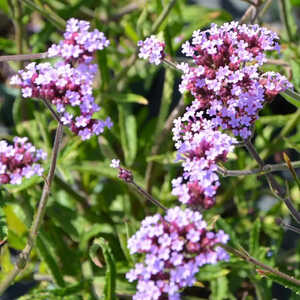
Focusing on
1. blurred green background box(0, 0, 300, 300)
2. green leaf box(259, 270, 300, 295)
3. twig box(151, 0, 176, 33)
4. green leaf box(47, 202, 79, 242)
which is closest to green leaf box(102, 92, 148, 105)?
blurred green background box(0, 0, 300, 300)

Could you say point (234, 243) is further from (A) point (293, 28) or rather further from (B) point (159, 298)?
(A) point (293, 28)

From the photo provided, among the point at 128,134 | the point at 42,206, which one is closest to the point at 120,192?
the point at 128,134

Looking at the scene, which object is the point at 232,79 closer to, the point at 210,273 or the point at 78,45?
the point at 78,45

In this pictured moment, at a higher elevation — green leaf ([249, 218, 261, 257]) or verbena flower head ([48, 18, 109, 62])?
verbena flower head ([48, 18, 109, 62])

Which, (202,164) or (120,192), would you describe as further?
(120,192)

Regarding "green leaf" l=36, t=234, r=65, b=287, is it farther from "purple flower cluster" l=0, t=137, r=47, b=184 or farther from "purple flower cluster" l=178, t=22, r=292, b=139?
"purple flower cluster" l=178, t=22, r=292, b=139

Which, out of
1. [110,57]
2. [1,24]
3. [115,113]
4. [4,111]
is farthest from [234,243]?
[1,24]

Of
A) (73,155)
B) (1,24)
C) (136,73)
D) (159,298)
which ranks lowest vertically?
(159,298)
